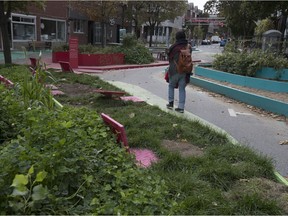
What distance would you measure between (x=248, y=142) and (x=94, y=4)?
742 inches

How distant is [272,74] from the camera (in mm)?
10781

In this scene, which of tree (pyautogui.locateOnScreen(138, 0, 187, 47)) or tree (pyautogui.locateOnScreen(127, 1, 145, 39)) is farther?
tree (pyautogui.locateOnScreen(138, 0, 187, 47))

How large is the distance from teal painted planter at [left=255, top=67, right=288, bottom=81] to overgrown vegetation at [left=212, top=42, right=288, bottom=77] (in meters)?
0.12

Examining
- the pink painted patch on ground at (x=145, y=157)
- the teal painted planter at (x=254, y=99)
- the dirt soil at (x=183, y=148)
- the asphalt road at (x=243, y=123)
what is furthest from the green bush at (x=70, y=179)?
the teal painted planter at (x=254, y=99)

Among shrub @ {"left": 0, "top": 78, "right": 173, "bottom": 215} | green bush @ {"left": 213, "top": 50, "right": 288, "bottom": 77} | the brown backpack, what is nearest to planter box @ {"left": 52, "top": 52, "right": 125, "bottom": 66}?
green bush @ {"left": 213, "top": 50, "right": 288, "bottom": 77}

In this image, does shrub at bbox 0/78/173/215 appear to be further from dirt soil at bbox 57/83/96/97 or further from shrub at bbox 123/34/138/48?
shrub at bbox 123/34/138/48

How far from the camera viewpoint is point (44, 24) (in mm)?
28891

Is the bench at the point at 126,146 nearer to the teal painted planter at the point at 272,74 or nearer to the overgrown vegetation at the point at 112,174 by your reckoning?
the overgrown vegetation at the point at 112,174

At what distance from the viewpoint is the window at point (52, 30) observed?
28.9 meters

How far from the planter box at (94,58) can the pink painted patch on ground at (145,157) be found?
514 inches

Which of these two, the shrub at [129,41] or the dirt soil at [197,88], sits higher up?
the shrub at [129,41]

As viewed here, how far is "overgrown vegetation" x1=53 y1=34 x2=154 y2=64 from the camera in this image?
18.6 meters

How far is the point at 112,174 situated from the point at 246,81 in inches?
330

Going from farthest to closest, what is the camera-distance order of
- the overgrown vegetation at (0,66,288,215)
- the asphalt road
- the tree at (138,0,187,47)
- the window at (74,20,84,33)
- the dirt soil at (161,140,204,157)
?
the window at (74,20,84,33)
the tree at (138,0,187,47)
the asphalt road
the dirt soil at (161,140,204,157)
the overgrown vegetation at (0,66,288,215)
